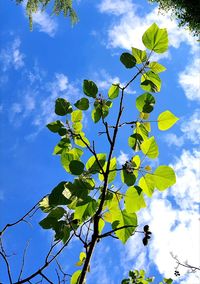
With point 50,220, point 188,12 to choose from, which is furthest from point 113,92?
point 188,12

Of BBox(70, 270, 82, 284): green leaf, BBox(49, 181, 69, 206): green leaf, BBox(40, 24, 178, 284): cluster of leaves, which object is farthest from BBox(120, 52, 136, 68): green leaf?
BBox(70, 270, 82, 284): green leaf

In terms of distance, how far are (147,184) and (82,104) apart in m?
0.21

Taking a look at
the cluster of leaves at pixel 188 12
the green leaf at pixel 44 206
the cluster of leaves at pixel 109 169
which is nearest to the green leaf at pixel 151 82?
the cluster of leaves at pixel 109 169

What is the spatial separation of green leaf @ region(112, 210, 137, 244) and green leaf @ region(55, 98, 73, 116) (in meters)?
0.22

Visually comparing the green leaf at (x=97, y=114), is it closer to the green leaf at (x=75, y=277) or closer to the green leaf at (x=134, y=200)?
the green leaf at (x=134, y=200)

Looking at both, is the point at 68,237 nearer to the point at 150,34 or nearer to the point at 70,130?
the point at 70,130

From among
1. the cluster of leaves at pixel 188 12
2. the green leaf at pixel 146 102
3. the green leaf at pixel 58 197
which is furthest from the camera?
the cluster of leaves at pixel 188 12

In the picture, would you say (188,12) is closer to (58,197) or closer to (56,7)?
(56,7)

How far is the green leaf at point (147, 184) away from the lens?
1.99 feet

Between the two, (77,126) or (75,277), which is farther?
(77,126)

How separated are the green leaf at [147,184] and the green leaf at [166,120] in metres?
0.12

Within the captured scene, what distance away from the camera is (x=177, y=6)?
7668 millimetres

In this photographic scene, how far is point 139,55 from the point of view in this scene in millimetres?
691

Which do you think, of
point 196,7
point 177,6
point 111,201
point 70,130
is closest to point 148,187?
point 111,201
